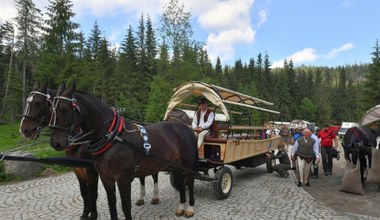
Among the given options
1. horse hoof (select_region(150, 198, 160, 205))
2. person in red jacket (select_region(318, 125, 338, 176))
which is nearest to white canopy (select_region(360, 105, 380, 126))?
person in red jacket (select_region(318, 125, 338, 176))

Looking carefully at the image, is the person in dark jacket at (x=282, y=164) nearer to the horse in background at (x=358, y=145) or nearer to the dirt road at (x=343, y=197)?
the dirt road at (x=343, y=197)

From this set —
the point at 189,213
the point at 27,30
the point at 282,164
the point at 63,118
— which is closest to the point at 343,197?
the point at 282,164

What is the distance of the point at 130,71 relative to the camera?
48.8 m

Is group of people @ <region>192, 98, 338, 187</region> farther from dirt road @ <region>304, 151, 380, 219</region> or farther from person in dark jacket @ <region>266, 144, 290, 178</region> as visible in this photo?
dirt road @ <region>304, 151, 380, 219</region>

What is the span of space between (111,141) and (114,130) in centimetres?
18

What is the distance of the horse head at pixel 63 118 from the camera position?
173 inches

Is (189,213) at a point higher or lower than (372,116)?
lower

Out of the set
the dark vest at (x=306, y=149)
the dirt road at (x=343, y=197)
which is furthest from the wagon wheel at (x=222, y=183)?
the dark vest at (x=306, y=149)

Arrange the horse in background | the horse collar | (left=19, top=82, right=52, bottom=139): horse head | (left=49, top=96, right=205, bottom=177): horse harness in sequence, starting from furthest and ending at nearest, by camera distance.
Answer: the horse in background → the horse collar → (left=49, top=96, right=205, bottom=177): horse harness → (left=19, top=82, right=52, bottom=139): horse head

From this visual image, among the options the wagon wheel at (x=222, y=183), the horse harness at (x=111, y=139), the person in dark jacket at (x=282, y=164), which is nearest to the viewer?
the horse harness at (x=111, y=139)

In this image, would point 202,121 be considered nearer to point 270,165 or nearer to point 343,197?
point 343,197

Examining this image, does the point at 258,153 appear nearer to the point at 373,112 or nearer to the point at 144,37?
the point at 373,112

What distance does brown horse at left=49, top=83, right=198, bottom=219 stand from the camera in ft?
14.7

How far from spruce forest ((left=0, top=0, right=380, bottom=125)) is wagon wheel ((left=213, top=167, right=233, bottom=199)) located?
260 cm
